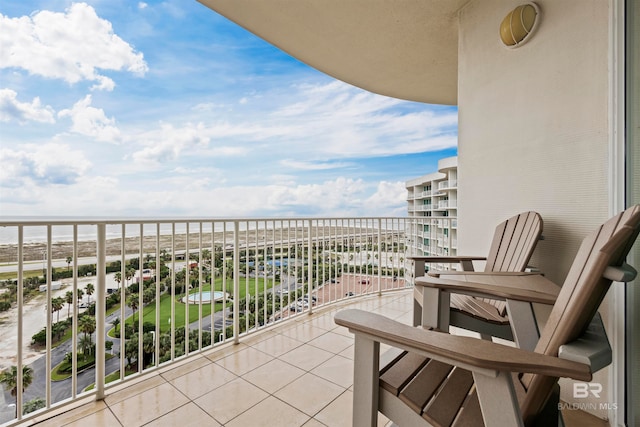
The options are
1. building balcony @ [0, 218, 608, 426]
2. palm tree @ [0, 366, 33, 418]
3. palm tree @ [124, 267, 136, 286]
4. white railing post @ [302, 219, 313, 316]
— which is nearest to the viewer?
palm tree @ [0, 366, 33, 418]

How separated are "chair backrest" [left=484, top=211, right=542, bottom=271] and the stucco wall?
0.14 meters

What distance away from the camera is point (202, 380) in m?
2.08

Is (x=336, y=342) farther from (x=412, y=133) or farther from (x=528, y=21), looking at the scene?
(x=412, y=133)

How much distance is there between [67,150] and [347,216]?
8.79 meters

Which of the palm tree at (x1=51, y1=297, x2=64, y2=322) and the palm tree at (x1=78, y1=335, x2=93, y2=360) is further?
the palm tree at (x1=78, y1=335, x2=93, y2=360)

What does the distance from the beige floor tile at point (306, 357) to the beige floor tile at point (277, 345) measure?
→ 71mm

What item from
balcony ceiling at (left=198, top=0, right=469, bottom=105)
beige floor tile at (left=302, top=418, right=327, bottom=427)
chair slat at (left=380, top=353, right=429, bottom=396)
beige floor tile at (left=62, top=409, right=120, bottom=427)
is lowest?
beige floor tile at (left=302, top=418, right=327, bottom=427)

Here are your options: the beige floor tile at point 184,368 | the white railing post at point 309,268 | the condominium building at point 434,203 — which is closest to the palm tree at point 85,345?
the beige floor tile at point 184,368

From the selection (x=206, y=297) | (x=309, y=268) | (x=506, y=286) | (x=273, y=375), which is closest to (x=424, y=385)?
(x=506, y=286)

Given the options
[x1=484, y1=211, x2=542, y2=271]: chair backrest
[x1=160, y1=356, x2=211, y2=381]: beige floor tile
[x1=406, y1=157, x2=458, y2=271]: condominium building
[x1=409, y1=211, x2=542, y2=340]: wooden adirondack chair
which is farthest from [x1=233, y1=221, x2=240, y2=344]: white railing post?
[x1=406, y1=157, x2=458, y2=271]: condominium building

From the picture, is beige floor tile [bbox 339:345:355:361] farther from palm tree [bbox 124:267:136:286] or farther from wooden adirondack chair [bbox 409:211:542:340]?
palm tree [bbox 124:267:136:286]

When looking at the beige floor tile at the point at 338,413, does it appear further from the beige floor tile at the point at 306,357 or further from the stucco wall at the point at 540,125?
the stucco wall at the point at 540,125

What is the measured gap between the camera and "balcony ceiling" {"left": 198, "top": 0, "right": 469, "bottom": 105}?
272 centimetres

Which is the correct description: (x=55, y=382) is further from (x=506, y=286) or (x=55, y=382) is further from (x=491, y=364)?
(x=506, y=286)
